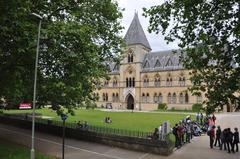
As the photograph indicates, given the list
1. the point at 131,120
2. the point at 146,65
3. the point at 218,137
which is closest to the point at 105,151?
the point at 218,137

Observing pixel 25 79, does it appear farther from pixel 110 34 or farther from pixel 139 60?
pixel 139 60

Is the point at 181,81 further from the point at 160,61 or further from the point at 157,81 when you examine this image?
the point at 160,61

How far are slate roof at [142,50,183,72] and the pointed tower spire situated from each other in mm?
4592

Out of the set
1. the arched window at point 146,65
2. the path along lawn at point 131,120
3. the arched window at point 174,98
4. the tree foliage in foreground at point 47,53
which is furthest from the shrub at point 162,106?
the tree foliage in foreground at point 47,53

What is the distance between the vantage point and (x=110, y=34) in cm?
2891

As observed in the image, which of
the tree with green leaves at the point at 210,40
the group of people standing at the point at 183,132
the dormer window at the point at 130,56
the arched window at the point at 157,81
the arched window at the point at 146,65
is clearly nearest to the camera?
the tree with green leaves at the point at 210,40

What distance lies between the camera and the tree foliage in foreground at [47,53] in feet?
58.6

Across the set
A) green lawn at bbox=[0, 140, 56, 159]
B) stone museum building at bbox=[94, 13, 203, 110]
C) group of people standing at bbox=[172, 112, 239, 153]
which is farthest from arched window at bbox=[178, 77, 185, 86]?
green lawn at bbox=[0, 140, 56, 159]

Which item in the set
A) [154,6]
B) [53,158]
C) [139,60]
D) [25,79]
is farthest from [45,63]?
[139,60]

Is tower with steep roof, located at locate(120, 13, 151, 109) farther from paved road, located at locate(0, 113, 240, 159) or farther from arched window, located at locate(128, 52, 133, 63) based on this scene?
paved road, located at locate(0, 113, 240, 159)

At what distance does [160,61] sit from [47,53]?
218 feet

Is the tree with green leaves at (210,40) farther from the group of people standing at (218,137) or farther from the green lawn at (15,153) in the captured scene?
the green lawn at (15,153)

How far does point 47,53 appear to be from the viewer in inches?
806

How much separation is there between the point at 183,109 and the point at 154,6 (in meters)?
61.3
